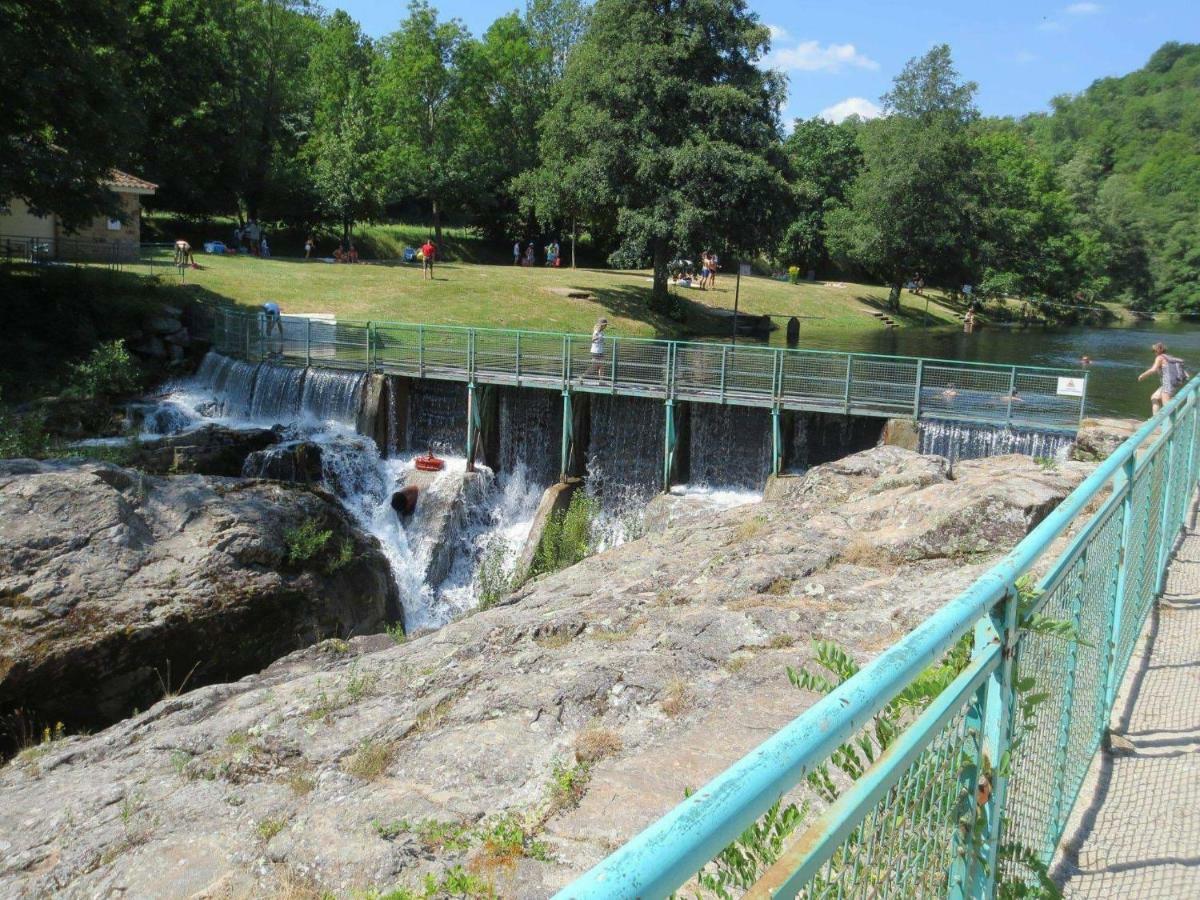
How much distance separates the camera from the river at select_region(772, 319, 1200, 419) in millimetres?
30844

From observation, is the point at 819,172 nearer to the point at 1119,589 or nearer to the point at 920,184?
the point at 920,184

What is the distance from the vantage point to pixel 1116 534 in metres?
4.57

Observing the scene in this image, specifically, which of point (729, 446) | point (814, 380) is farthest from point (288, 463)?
point (814, 380)

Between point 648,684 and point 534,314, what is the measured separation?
105 ft

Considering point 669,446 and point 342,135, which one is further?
point 342,135

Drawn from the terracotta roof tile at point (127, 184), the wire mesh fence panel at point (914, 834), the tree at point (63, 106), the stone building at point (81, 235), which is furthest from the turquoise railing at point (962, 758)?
the terracotta roof tile at point (127, 184)

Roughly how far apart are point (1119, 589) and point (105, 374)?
952 inches

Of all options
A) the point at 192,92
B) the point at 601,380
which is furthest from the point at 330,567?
the point at 192,92

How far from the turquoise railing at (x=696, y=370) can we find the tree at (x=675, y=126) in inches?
554

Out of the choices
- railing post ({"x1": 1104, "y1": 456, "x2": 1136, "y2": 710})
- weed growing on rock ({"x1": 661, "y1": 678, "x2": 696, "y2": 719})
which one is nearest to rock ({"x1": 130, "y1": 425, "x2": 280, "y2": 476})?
weed growing on rock ({"x1": 661, "y1": 678, "x2": 696, "y2": 719})

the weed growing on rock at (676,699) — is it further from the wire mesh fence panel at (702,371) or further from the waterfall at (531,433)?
the waterfall at (531,433)

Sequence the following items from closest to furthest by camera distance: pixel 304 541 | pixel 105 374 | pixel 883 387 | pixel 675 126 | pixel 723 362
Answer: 1. pixel 304 541
2. pixel 883 387
3. pixel 723 362
4. pixel 105 374
5. pixel 675 126

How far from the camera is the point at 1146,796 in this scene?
4105 mm

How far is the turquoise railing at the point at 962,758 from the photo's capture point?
4.80ft
